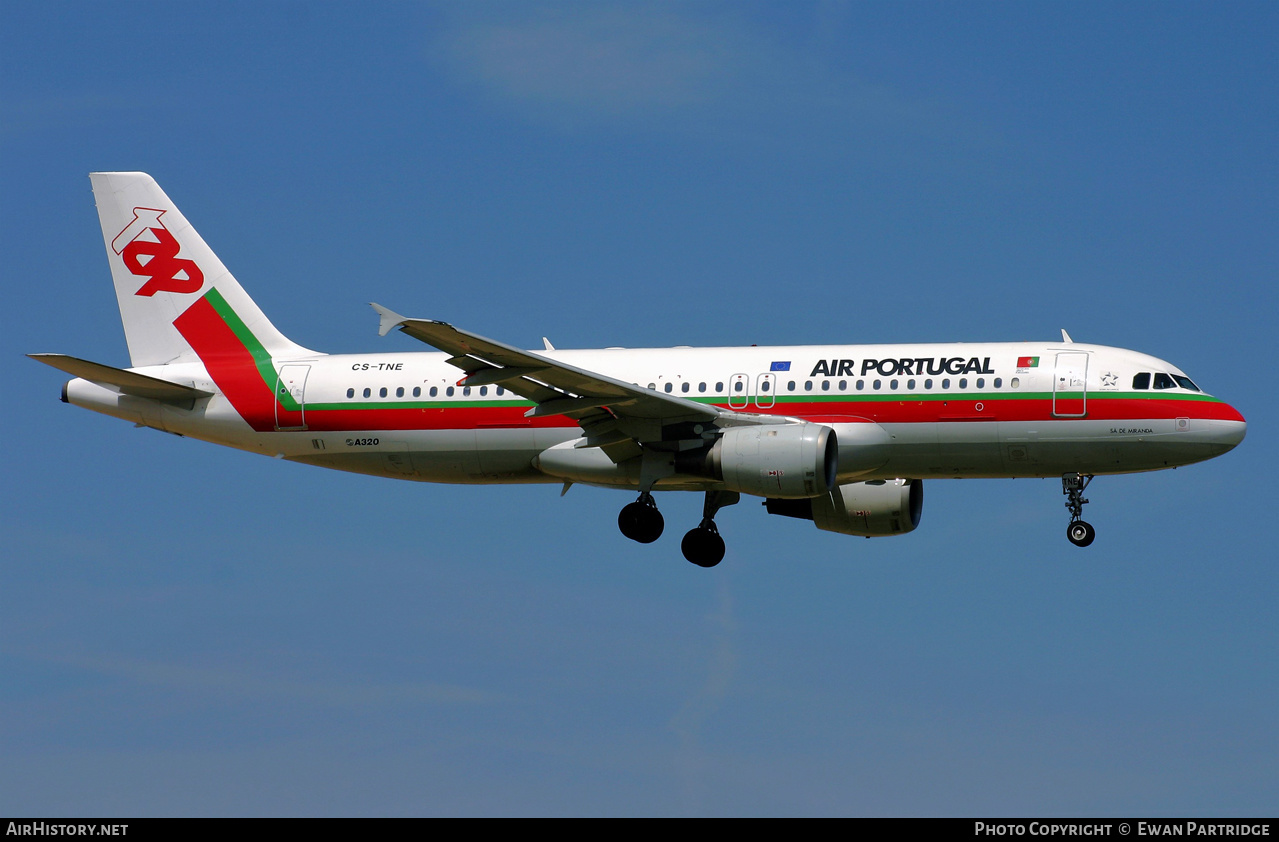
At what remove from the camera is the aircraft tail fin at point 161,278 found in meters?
44.2

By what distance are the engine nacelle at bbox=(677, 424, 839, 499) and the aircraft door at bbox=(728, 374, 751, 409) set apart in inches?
69.4

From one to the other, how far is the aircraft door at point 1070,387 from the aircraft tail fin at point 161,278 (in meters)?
19.2

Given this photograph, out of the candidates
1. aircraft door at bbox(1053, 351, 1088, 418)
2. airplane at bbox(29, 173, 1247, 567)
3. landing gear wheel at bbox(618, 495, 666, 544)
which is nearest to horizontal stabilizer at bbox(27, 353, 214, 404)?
airplane at bbox(29, 173, 1247, 567)

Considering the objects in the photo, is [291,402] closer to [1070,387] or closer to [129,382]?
[129,382]

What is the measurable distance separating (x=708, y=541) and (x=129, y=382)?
14996 millimetres

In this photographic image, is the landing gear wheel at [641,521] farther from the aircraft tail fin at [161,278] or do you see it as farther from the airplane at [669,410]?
the aircraft tail fin at [161,278]

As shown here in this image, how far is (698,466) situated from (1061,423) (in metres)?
8.26

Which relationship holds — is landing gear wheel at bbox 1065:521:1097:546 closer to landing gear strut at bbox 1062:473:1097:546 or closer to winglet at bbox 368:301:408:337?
landing gear strut at bbox 1062:473:1097:546

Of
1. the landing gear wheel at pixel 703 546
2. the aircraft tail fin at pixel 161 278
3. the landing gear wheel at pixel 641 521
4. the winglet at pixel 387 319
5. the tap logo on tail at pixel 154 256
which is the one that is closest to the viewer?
the winglet at pixel 387 319

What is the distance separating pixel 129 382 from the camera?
41.6 m

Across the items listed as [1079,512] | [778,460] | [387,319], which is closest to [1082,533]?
[1079,512]

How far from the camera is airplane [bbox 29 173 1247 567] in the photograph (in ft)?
123

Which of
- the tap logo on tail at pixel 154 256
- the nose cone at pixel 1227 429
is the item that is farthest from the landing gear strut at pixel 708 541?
the tap logo on tail at pixel 154 256
